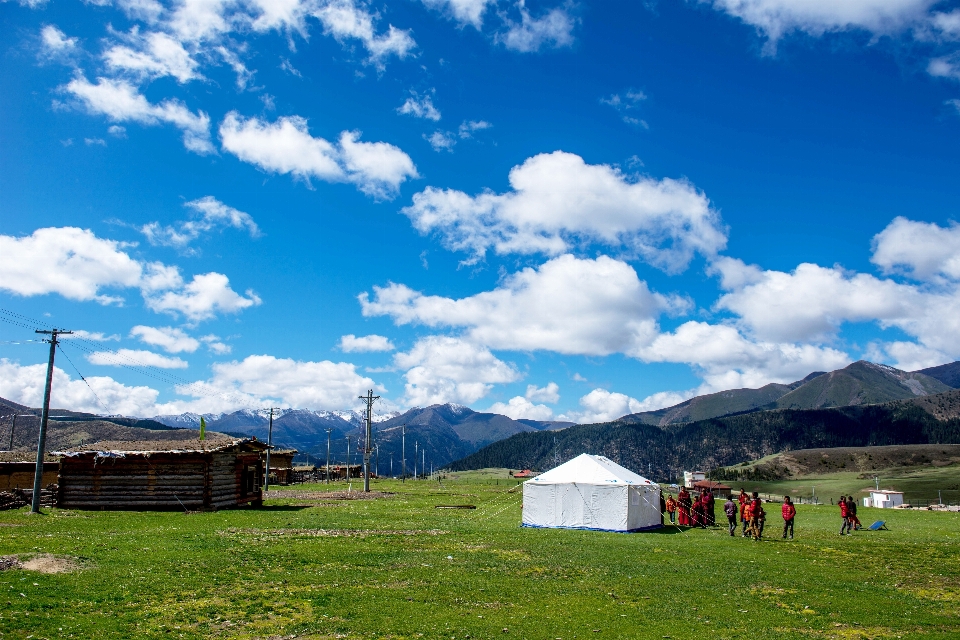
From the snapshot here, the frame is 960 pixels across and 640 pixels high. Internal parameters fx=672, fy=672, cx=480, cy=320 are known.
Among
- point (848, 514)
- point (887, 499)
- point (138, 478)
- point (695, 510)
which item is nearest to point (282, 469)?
point (138, 478)

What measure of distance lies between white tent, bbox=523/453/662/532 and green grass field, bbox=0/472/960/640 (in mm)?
2544

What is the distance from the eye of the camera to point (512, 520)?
3553 centimetres

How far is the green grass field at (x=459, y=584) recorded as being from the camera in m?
12.3

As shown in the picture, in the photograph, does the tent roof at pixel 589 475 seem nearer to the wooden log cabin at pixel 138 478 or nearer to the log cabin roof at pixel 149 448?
the log cabin roof at pixel 149 448

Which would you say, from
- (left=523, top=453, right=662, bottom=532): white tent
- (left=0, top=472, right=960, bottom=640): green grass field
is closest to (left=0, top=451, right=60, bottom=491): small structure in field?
(left=0, top=472, right=960, bottom=640): green grass field

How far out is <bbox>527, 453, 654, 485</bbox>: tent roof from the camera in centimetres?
3133

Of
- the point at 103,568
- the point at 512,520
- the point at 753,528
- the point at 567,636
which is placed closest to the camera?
the point at 567,636

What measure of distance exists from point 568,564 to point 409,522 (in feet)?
43.1

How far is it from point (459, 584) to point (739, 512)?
17.9 m

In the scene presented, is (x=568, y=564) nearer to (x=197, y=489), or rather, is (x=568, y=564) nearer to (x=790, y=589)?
(x=790, y=589)

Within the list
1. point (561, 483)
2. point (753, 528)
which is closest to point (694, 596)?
point (753, 528)

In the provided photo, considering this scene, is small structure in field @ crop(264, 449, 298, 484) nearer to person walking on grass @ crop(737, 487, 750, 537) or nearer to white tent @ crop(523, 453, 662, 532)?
white tent @ crop(523, 453, 662, 532)

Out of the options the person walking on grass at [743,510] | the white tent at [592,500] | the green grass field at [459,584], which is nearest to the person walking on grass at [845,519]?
the green grass field at [459,584]

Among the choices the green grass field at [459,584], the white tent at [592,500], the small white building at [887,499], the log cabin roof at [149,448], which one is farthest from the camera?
the small white building at [887,499]
